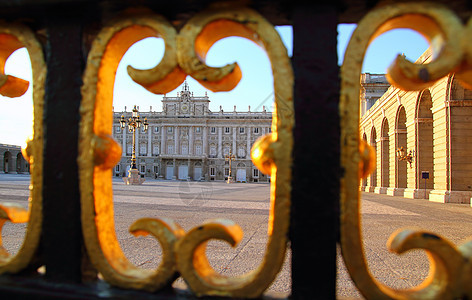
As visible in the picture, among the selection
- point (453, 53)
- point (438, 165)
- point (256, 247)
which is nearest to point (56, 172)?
point (453, 53)

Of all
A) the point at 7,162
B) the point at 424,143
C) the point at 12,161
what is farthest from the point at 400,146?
the point at 7,162

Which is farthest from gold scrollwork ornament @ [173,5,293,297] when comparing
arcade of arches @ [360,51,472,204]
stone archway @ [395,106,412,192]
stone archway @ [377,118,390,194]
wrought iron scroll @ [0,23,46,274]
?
stone archway @ [377,118,390,194]

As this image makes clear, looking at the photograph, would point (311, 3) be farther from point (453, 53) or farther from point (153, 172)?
point (153, 172)

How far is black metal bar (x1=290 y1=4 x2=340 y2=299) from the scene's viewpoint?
0.70 meters

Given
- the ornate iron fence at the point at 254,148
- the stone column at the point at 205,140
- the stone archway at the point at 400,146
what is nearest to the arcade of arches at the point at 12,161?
the stone column at the point at 205,140

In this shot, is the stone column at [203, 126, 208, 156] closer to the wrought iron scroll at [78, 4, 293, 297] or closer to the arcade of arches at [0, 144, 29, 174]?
the arcade of arches at [0, 144, 29, 174]

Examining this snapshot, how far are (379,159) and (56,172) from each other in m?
22.8

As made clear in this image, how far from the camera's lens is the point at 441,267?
68cm

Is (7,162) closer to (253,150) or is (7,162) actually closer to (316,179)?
(253,150)

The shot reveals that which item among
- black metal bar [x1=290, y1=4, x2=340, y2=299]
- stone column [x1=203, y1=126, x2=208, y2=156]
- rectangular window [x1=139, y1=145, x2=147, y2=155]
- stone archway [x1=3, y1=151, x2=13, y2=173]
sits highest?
stone column [x1=203, y1=126, x2=208, y2=156]

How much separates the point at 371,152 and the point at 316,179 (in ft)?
0.49

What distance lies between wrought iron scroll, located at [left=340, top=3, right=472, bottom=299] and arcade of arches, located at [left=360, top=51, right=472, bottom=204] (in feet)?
40.3

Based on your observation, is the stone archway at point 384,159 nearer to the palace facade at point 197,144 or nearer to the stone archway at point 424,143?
the stone archway at point 424,143

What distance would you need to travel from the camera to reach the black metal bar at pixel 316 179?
703 millimetres
